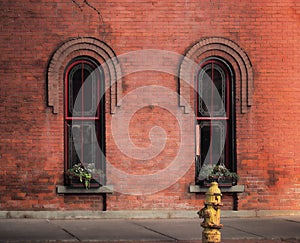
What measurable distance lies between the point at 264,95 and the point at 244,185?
2085 mm

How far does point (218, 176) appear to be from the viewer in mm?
14484

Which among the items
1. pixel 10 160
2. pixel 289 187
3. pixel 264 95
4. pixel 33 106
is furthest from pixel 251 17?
pixel 10 160

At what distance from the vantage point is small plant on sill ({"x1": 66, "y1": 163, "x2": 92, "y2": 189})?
14156 mm

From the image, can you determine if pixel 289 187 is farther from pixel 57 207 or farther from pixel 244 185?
pixel 57 207

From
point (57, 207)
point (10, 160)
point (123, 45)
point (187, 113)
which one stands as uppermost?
point (123, 45)

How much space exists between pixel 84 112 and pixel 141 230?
3.48m

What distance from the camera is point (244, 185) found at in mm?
14609

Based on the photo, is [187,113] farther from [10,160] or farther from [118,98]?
[10,160]

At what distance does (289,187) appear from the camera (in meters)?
Answer: 14.7

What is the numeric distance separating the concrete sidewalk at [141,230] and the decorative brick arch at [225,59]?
104 inches

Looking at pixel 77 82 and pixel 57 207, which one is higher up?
pixel 77 82

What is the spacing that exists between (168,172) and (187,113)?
1389 mm

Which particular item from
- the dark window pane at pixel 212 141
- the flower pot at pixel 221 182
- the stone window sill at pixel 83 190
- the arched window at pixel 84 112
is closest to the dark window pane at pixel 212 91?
the dark window pane at pixel 212 141

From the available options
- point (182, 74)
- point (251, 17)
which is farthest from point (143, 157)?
point (251, 17)
